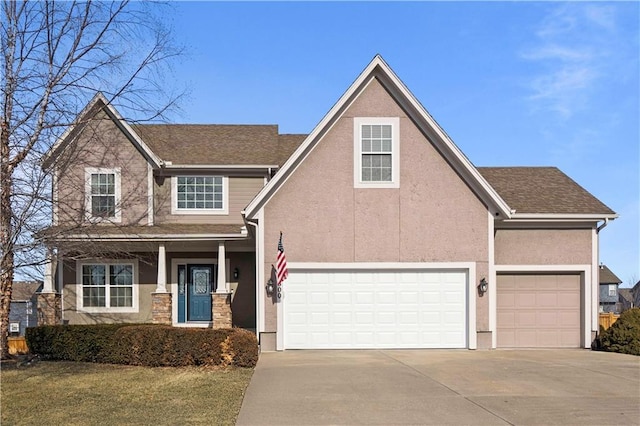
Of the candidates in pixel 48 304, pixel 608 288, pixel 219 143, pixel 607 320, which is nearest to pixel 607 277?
pixel 608 288

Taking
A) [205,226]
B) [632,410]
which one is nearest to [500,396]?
[632,410]

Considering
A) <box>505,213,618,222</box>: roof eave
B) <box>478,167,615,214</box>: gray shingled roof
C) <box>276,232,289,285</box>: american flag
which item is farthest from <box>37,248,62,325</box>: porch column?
<box>478,167,615,214</box>: gray shingled roof

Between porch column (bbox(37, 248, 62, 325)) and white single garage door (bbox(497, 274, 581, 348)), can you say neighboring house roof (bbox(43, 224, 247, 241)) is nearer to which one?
porch column (bbox(37, 248, 62, 325))

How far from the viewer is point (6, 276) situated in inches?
550

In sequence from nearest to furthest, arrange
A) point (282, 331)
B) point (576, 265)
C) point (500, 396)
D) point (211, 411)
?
point (211, 411) → point (500, 396) → point (282, 331) → point (576, 265)

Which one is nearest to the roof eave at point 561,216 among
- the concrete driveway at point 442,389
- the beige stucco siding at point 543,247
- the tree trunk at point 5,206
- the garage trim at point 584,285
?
the beige stucco siding at point 543,247

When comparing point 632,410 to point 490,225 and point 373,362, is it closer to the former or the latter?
point 373,362

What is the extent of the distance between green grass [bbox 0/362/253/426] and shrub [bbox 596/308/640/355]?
10.3 m

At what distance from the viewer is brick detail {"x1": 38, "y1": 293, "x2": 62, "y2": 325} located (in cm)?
1867

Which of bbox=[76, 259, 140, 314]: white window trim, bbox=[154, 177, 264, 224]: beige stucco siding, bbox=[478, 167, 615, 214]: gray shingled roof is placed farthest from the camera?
bbox=[154, 177, 264, 224]: beige stucco siding

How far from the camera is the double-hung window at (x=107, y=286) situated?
20.1 m

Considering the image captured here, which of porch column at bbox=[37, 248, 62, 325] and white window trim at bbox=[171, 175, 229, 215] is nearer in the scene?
porch column at bbox=[37, 248, 62, 325]

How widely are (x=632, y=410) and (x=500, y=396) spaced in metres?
1.98

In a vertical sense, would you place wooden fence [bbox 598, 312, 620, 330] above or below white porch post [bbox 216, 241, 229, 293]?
below
